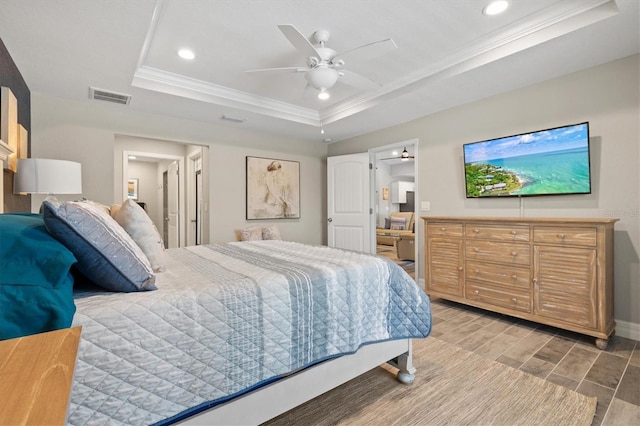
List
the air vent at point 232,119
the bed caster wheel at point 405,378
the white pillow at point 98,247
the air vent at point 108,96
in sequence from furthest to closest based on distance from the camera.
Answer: the air vent at point 232,119, the air vent at point 108,96, the bed caster wheel at point 405,378, the white pillow at point 98,247

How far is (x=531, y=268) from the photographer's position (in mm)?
2713

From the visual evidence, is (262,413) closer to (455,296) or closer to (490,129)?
(455,296)

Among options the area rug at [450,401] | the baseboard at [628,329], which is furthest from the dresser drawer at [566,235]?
the area rug at [450,401]

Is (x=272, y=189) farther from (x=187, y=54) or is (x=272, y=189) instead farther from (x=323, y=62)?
(x=323, y=62)

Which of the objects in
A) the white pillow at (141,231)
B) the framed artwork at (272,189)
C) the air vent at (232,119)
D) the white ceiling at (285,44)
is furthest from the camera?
the framed artwork at (272,189)

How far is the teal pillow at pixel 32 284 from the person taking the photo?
32.8 inches

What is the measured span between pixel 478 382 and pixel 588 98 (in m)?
2.74

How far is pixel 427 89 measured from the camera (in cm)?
328

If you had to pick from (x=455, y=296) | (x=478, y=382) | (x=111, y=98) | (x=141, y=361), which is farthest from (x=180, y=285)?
(x=111, y=98)

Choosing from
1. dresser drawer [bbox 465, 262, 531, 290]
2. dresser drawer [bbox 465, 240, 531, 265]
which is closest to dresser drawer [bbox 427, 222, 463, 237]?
dresser drawer [bbox 465, 240, 531, 265]

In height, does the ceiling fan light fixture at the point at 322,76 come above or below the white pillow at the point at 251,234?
above

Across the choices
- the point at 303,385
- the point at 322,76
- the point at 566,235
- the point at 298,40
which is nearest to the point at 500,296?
the point at 566,235

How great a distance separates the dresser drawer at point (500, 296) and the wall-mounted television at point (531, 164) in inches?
40.4

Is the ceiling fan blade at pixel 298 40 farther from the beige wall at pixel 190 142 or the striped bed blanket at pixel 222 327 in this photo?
the beige wall at pixel 190 142
